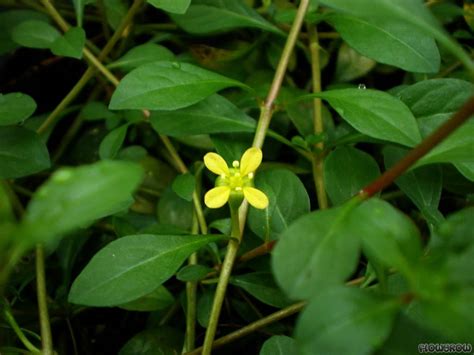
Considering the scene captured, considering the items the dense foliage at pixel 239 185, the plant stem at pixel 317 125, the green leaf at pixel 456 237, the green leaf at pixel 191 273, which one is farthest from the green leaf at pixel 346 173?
the green leaf at pixel 456 237

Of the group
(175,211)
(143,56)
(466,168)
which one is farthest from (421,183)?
(143,56)

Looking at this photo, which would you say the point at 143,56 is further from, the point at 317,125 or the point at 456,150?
the point at 456,150

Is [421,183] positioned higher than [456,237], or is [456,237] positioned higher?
[456,237]

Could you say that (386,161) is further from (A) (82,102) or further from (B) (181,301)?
(A) (82,102)

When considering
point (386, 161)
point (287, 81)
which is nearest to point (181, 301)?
point (386, 161)

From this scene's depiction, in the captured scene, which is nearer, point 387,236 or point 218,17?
point 387,236

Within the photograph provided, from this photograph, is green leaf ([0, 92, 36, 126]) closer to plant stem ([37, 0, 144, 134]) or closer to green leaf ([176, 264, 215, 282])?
plant stem ([37, 0, 144, 134])

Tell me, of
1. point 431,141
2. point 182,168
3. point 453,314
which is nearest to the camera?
point 453,314
